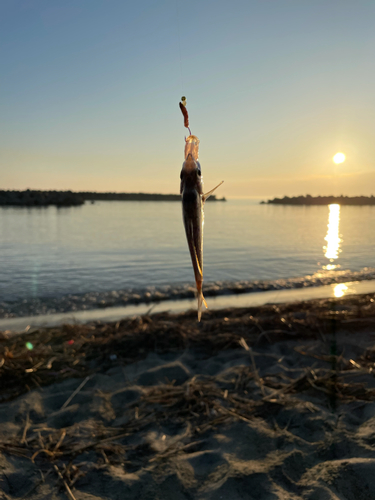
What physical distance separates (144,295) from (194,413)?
309 inches

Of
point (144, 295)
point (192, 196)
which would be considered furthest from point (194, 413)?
point (144, 295)

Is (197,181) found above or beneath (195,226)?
above

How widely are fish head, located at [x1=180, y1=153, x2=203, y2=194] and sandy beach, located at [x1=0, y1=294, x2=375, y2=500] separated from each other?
289 centimetres

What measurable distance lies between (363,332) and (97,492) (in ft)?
18.2

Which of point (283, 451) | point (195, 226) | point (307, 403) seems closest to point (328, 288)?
point (307, 403)

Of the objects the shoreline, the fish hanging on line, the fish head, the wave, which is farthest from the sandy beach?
the wave

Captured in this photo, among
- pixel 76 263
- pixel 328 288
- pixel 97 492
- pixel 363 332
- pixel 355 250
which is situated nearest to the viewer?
pixel 97 492

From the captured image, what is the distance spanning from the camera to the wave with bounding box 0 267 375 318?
10469 mm

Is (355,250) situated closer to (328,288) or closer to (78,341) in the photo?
(328,288)

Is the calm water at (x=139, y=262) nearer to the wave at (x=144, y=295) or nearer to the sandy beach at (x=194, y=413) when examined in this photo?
the wave at (x=144, y=295)

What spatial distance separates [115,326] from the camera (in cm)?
780

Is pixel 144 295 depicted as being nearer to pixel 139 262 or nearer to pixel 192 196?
pixel 139 262

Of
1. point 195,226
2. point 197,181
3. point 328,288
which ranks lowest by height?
point 328,288

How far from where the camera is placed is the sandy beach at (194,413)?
3053mm
